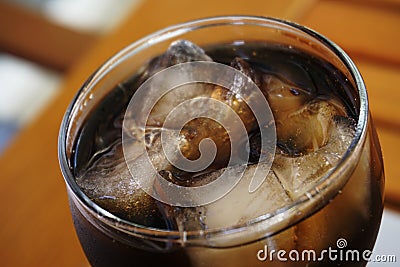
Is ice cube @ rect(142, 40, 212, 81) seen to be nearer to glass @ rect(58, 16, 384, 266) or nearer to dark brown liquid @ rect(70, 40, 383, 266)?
dark brown liquid @ rect(70, 40, 383, 266)

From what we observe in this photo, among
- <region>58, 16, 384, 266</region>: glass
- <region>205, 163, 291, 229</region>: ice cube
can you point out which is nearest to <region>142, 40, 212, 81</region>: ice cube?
<region>58, 16, 384, 266</region>: glass

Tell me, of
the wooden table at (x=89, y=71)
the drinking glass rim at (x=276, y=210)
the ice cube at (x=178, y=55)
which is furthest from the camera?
the wooden table at (x=89, y=71)

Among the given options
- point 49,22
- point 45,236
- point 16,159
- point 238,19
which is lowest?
point 45,236

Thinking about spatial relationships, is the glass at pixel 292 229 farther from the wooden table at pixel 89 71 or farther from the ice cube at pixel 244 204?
the wooden table at pixel 89 71

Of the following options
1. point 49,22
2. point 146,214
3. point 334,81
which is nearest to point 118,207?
point 146,214

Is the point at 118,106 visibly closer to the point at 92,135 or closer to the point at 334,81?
the point at 92,135

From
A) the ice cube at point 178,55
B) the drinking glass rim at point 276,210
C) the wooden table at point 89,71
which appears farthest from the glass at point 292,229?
the wooden table at point 89,71
